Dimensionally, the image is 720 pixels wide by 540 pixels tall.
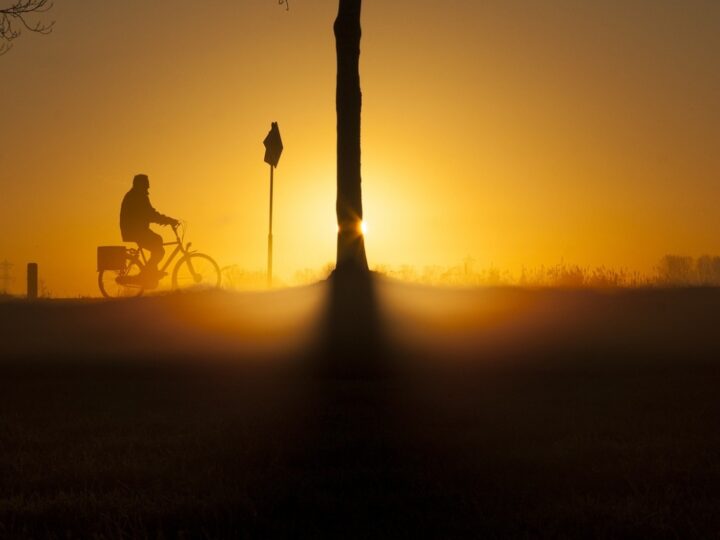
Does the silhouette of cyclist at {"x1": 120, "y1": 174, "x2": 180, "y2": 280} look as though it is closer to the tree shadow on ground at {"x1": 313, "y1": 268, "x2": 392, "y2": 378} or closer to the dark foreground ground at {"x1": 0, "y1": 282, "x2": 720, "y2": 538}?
the dark foreground ground at {"x1": 0, "y1": 282, "x2": 720, "y2": 538}

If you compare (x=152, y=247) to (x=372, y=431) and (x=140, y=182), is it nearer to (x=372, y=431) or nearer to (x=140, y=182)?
(x=140, y=182)

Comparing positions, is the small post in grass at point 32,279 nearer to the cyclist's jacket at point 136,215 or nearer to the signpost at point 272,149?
the signpost at point 272,149

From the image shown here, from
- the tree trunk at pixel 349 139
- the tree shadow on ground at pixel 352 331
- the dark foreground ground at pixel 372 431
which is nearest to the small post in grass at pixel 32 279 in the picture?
the dark foreground ground at pixel 372 431

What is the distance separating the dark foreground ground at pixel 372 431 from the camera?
5566 millimetres

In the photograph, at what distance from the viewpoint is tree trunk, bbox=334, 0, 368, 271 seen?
17.5 meters

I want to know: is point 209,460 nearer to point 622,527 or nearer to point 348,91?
point 622,527

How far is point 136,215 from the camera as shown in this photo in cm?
2111

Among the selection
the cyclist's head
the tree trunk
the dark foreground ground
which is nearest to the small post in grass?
the cyclist's head

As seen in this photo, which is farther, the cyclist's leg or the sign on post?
the sign on post

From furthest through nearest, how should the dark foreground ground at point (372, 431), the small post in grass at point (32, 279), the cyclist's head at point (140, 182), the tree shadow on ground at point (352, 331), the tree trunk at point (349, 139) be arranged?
the small post in grass at point (32, 279) → the cyclist's head at point (140, 182) → the tree trunk at point (349, 139) → the tree shadow on ground at point (352, 331) → the dark foreground ground at point (372, 431)

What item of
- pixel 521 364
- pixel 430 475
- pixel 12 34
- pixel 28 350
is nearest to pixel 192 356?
pixel 28 350

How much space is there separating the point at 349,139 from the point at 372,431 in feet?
34.1

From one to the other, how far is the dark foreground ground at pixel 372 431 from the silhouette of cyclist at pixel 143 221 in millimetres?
4935

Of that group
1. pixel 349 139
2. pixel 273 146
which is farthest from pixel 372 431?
pixel 273 146
